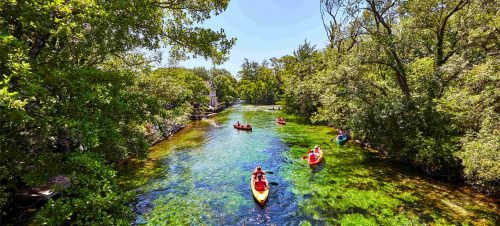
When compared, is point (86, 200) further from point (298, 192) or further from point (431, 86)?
point (431, 86)

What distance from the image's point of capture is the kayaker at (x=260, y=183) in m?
13.5

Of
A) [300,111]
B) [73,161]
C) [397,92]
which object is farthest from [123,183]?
[300,111]

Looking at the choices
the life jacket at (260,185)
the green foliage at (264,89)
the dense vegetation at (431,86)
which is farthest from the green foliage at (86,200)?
the green foliage at (264,89)

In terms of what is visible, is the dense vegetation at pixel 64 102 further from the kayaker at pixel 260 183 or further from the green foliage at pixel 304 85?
the green foliage at pixel 304 85

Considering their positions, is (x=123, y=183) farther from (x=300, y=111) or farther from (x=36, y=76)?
(x=300, y=111)

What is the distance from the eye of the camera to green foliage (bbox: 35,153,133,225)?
625 centimetres

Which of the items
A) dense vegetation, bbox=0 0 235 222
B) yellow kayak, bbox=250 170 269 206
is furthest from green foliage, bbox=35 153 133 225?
yellow kayak, bbox=250 170 269 206

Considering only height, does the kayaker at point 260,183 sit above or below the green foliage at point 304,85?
below

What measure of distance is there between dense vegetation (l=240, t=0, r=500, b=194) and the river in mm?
1626

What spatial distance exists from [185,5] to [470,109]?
13.6 metres

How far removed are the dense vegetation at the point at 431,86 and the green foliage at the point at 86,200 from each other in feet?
42.9

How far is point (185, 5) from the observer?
11719 mm

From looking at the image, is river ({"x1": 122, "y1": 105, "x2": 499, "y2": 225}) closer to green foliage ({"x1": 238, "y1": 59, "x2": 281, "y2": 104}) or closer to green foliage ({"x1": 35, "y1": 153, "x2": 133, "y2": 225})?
green foliage ({"x1": 35, "y1": 153, "x2": 133, "y2": 225})

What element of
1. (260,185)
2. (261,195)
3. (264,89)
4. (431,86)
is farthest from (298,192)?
(264,89)
